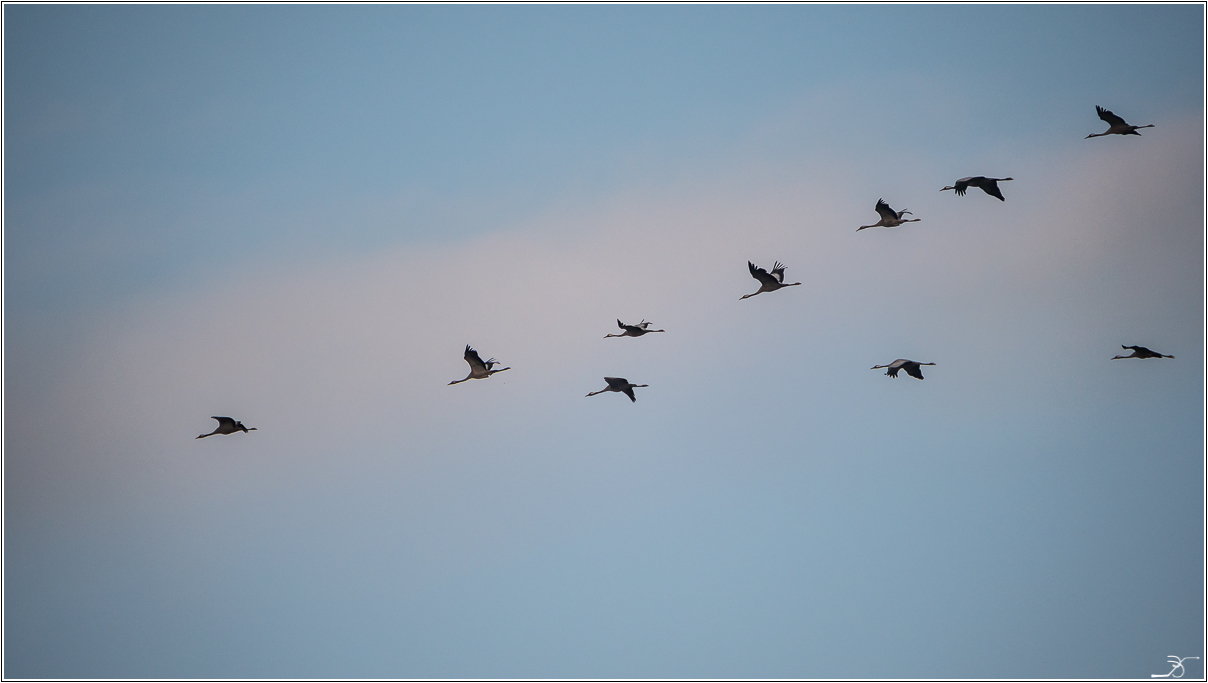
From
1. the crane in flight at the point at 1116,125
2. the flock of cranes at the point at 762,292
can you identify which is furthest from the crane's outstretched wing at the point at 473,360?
the crane in flight at the point at 1116,125

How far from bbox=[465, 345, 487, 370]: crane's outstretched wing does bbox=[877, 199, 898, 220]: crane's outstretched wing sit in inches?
547

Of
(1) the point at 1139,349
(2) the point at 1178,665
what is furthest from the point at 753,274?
(2) the point at 1178,665

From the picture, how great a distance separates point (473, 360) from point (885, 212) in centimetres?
1431

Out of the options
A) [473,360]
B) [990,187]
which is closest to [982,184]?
[990,187]

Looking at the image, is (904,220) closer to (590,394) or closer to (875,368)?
(875,368)

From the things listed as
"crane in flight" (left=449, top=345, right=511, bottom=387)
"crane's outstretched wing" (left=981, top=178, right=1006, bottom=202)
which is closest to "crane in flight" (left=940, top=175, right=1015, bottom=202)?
"crane's outstretched wing" (left=981, top=178, right=1006, bottom=202)

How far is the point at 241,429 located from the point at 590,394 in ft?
39.5

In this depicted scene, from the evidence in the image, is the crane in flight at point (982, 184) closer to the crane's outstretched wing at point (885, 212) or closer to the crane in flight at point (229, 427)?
the crane's outstretched wing at point (885, 212)

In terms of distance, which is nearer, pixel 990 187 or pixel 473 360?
pixel 990 187

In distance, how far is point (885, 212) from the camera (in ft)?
181

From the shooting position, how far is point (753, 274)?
53.5 metres

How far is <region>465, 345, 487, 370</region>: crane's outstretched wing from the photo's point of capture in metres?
55.5

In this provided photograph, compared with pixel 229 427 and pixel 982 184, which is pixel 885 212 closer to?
pixel 982 184

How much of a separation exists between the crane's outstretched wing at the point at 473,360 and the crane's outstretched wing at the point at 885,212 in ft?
45.6
